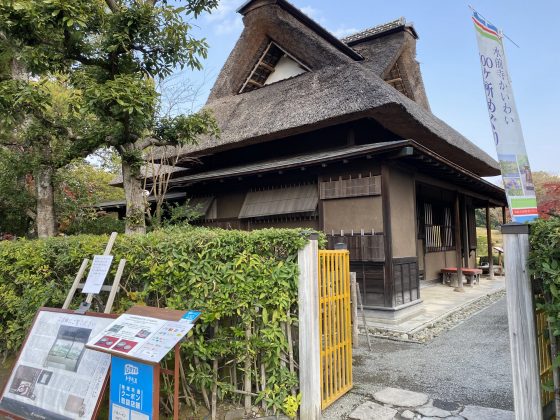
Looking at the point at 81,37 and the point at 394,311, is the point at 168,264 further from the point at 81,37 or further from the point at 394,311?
the point at 394,311

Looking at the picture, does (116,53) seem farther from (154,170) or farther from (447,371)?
(447,371)

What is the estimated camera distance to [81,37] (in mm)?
5316

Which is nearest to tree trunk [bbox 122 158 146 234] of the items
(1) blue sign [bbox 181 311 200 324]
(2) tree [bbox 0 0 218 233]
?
(2) tree [bbox 0 0 218 233]

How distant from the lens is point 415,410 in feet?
10.9

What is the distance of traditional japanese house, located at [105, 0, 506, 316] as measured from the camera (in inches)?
271

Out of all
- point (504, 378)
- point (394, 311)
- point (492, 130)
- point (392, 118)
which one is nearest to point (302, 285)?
point (492, 130)

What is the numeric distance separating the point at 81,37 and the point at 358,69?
5.49 meters

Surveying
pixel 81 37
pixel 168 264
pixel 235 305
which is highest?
pixel 81 37

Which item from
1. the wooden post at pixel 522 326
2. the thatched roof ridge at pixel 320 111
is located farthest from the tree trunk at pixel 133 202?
the wooden post at pixel 522 326

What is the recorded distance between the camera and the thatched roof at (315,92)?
755cm

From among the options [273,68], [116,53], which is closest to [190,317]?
[116,53]

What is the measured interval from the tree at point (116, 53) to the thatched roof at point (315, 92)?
279 cm

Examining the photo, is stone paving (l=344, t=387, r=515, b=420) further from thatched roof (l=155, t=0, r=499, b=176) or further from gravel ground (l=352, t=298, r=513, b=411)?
thatched roof (l=155, t=0, r=499, b=176)

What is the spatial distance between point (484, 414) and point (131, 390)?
2882 mm
